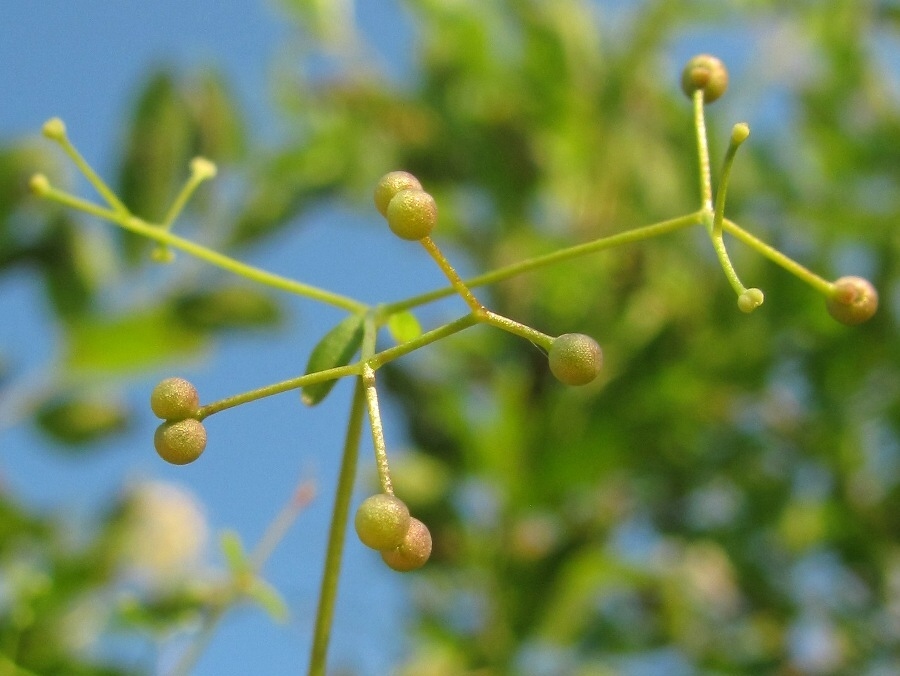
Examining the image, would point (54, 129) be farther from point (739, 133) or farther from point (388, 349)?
point (739, 133)

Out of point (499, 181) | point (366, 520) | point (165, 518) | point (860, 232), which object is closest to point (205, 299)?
point (165, 518)

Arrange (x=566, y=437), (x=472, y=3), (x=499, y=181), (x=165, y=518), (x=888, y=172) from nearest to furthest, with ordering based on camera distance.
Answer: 1. (x=566, y=437)
2. (x=165, y=518)
3. (x=888, y=172)
4. (x=499, y=181)
5. (x=472, y=3)

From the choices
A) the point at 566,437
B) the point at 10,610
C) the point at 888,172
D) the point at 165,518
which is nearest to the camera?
the point at 10,610

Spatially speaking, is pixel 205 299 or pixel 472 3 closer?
pixel 205 299

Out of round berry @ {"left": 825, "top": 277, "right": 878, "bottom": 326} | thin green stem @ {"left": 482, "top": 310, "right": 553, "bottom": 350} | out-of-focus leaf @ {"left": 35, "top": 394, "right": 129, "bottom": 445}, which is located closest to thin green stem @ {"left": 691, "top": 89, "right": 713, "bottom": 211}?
round berry @ {"left": 825, "top": 277, "right": 878, "bottom": 326}

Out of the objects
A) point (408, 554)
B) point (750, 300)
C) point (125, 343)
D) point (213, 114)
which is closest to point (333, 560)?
point (408, 554)

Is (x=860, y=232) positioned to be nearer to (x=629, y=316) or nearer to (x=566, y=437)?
(x=629, y=316)

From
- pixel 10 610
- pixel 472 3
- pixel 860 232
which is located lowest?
pixel 10 610

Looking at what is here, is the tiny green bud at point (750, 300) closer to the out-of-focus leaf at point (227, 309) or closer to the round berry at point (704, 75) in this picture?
the round berry at point (704, 75)
